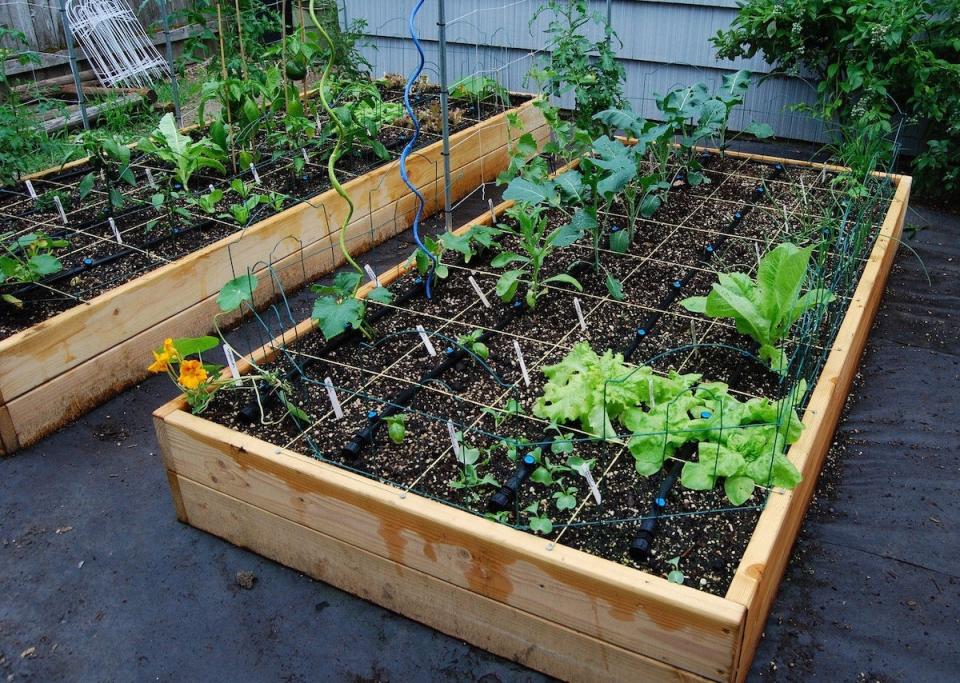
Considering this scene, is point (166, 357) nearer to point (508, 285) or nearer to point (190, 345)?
point (190, 345)

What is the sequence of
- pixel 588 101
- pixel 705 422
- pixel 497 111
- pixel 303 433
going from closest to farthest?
pixel 705 422, pixel 303 433, pixel 588 101, pixel 497 111

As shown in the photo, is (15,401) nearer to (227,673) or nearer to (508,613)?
(227,673)

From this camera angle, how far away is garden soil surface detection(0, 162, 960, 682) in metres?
2.12

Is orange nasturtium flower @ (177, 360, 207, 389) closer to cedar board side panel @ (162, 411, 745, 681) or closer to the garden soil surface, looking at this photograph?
cedar board side panel @ (162, 411, 745, 681)

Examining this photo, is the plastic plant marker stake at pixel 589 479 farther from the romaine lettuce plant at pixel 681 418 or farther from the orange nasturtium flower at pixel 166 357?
the orange nasturtium flower at pixel 166 357

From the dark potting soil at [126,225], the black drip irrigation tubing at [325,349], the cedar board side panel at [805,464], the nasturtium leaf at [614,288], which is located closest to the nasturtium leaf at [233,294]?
the black drip irrigation tubing at [325,349]

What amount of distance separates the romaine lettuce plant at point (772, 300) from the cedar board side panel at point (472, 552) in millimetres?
1048

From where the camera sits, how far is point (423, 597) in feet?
7.15

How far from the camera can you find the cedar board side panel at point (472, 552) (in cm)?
180

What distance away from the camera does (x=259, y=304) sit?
3.75 m

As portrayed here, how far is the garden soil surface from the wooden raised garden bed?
0.39 ft

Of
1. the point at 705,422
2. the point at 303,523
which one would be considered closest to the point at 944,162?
the point at 705,422

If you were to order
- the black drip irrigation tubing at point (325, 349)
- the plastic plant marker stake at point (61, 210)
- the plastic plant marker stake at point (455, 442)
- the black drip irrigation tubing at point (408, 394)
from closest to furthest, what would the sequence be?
the plastic plant marker stake at point (455, 442)
the black drip irrigation tubing at point (408, 394)
the black drip irrigation tubing at point (325, 349)
the plastic plant marker stake at point (61, 210)

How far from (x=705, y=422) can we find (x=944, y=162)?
3.11m
